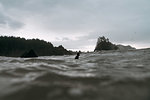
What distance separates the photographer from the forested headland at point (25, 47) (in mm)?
69375

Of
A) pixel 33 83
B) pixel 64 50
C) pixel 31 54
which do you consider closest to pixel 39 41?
pixel 64 50

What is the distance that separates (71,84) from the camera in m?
2.53

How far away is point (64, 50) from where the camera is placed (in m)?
77.1

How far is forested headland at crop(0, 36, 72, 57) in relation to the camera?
6938 cm

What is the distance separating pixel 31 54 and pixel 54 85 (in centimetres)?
1448

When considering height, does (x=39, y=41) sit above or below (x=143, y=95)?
above

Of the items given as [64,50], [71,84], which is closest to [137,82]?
[71,84]

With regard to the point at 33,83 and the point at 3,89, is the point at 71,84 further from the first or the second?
the point at 3,89

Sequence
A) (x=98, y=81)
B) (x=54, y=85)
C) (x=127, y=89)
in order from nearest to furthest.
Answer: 1. (x=127, y=89)
2. (x=54, y=85)
3. (x=98, y=81)

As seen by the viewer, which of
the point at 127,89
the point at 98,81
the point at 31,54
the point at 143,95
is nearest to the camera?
the point at 143,95

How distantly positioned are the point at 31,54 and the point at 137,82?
15.0 metres

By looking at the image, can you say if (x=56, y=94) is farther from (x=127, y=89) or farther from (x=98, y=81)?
(x=127, y=89)

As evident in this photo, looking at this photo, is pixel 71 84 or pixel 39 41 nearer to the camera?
pixel 71 84

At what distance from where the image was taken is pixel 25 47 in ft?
247
